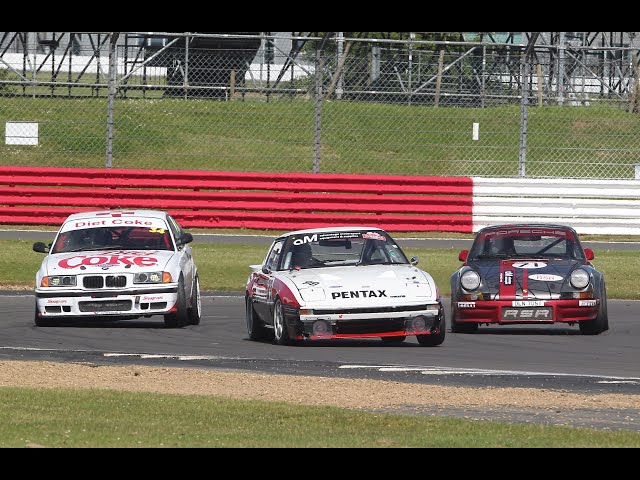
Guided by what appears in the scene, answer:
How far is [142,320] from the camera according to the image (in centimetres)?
1811

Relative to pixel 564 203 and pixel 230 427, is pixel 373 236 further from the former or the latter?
pixel 564 203

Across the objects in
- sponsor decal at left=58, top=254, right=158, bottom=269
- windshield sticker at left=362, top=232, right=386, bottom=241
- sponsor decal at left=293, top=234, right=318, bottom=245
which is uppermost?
windshield sticker at left=362, top=232, right=386, bottom=241

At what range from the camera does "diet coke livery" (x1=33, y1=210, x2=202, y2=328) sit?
16.5 m

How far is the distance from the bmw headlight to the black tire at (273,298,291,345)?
122 inches

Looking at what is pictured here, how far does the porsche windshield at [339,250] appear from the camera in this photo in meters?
15.8

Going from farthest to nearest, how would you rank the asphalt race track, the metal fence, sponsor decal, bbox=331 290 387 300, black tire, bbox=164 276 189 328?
the metal fence, black tire, bbox=164 276 189 328, sponsor decal, bbox=331 290 387 300, the asphalt race track

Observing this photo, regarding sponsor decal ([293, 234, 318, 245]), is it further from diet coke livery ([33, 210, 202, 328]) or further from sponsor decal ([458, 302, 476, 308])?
sponsor decal ([458, 302, 476, 308])

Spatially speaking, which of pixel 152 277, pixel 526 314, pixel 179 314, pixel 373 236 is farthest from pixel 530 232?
pixel 152 277

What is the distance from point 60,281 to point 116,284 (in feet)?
2.06

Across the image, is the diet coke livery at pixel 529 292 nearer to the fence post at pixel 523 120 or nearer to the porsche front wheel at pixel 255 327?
the porsche front wheel at pixel 255 327

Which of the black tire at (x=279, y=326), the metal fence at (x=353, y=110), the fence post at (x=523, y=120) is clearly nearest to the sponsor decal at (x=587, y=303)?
the black tire at (x=279, y=326)

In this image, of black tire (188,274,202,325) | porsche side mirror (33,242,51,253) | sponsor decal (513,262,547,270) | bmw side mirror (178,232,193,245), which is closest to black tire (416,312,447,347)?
sponsor decal (513,262,547,270)
